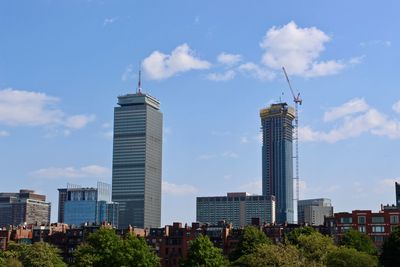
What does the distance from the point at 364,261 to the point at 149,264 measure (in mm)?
39564

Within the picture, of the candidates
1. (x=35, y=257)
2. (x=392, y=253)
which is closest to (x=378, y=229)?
(x=392, y=253)

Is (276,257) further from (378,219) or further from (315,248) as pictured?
(378,219)

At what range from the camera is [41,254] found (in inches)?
5487

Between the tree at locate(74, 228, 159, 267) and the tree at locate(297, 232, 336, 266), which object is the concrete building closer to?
the tree at locate(297, 232, 336, 266)

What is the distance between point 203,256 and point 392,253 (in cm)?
3375

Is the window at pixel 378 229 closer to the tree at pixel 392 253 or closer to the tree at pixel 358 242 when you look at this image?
the tree at pixel 358 242

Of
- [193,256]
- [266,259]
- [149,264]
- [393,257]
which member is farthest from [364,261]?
[149,264]

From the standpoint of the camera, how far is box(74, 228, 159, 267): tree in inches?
5202

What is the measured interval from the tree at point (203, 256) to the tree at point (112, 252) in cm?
804

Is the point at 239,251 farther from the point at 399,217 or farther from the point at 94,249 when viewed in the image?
the point at 399,217

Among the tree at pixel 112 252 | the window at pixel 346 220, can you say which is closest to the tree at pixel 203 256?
the tree at pixel 112 252

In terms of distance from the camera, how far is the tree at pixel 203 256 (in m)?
132

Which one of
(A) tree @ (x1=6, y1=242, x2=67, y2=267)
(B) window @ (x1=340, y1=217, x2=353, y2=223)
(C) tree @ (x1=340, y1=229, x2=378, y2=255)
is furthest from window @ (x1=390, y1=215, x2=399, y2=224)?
(A) tree @ (x1=6, y1=242, x2=67, y2=267)

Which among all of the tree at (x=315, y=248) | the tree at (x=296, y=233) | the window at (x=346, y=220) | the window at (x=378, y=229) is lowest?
the tree at (x=315, y=248)
